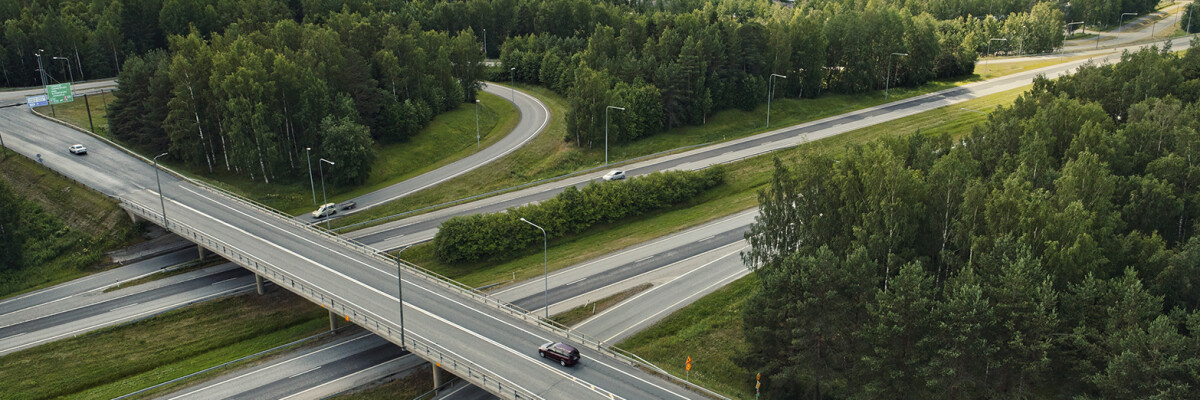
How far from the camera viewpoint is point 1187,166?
6131cm

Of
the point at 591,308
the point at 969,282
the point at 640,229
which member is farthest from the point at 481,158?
the point at 969,282

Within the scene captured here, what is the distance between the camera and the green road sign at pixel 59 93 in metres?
96.6

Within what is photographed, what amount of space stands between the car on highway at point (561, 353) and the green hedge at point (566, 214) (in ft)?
68.8

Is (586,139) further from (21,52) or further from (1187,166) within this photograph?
(21,52)

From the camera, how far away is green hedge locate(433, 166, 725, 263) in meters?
70.7

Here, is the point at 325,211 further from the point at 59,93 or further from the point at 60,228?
the point at 59,93

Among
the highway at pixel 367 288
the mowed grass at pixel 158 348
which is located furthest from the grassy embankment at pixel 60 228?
the mowed grass at pixel 158 348

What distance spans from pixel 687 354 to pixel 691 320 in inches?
179

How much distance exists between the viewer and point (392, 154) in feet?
318

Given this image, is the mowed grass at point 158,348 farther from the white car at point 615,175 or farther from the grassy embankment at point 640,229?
the white car at point 615,175

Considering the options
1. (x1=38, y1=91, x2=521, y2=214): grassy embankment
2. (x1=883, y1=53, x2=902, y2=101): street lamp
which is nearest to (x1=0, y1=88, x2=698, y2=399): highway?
(x1=38, y1=91, x2=521, y2=214): grassy embankment

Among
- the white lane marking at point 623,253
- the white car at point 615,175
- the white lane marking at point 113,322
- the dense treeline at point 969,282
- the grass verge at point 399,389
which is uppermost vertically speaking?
the dense treeline at point 969,282

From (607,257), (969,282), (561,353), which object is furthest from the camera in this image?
(607,257)

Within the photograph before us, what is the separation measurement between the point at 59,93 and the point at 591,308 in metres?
78.4
